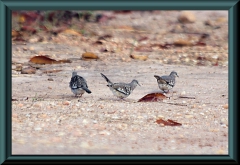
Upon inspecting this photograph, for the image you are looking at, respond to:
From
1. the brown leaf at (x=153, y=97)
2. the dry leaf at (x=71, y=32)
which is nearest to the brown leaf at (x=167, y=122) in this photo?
the brown leaf at (x=153, y=97)

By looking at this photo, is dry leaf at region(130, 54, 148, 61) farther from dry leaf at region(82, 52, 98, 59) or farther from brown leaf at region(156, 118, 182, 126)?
brown leaf at region(156, 118, 182, 126)

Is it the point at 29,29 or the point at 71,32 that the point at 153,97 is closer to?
the point at 71,32

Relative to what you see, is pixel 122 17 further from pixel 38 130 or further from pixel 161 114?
pixel 38 130

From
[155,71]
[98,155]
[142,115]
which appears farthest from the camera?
[155,71]

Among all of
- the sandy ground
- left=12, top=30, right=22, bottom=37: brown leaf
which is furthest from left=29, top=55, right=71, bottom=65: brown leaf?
left=12, top=30, right=22, bottom=37: brown leaf

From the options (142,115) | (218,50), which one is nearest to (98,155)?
(142,115)

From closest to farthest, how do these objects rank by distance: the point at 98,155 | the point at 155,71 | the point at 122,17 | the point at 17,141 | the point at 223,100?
1. the point at 98,155
2. the point at 17,141
3. the point at 223,100
4. the point at 155,71
5. the point at 122,17

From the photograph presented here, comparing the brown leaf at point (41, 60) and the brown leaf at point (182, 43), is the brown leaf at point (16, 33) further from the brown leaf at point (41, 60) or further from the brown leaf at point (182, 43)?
the brown leaf at point (182, 43)

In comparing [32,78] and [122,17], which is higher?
[122,17]

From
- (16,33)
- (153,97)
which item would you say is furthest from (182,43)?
(153,97)
